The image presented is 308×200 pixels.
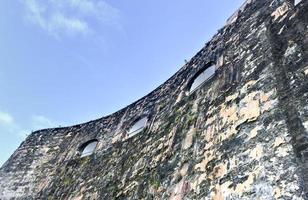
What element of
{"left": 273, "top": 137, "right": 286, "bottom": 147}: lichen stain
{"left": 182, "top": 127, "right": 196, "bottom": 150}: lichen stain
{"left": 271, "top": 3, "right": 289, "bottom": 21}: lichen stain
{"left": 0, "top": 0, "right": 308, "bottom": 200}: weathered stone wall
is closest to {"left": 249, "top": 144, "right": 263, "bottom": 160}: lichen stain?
{"left": 0, "top": 0, "right": 308, "bottom": 200}: weathered stone wall

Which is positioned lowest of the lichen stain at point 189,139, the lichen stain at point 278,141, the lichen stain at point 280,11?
the lichen stain at point 278,141

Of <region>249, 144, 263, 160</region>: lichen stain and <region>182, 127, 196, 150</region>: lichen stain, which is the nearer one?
<region>249, 144, 263, 160</region>: lichen stain

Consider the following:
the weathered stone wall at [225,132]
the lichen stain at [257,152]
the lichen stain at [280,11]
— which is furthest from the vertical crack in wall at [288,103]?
the lichen stain at [257,152]

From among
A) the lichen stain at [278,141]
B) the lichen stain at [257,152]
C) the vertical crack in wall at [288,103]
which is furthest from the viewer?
the lichen stain at [257,152]

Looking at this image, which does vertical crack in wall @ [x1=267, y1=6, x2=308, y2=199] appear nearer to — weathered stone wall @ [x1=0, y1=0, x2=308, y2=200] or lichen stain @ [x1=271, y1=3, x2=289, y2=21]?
weathered stone wall @ [x1=0, y1=0, x2=308, y2=200]

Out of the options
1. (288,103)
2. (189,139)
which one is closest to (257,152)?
(288,103)

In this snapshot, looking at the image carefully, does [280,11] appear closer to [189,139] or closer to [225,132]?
[225,132]

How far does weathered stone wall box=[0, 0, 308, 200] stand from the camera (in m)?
3.57

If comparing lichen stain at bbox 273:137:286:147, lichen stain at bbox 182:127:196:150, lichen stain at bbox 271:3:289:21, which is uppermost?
lichen stain at bbox 271:3:289:21

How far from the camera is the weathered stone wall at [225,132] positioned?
11.7ft

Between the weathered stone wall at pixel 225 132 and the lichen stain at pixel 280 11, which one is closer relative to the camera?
the weathered stone wall at pixel 225 132

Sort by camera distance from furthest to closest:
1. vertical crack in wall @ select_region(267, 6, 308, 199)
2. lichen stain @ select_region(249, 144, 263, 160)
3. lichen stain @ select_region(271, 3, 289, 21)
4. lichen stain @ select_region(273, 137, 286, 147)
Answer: lichen stain @ select_region(271, 3, 289, 21)
lichen stain @ select_region(249, 144, 263, 160)
lichen stain @ select_region(273, 137, 286, 147)
vertical crack in wall @ select_region(267, 6, 308, 199)

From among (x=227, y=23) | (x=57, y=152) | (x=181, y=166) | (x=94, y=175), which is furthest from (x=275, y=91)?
(x=57, y=152)

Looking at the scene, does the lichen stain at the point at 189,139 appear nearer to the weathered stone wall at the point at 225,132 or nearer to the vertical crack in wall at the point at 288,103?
the weathered stone wall at the point at 225,132
